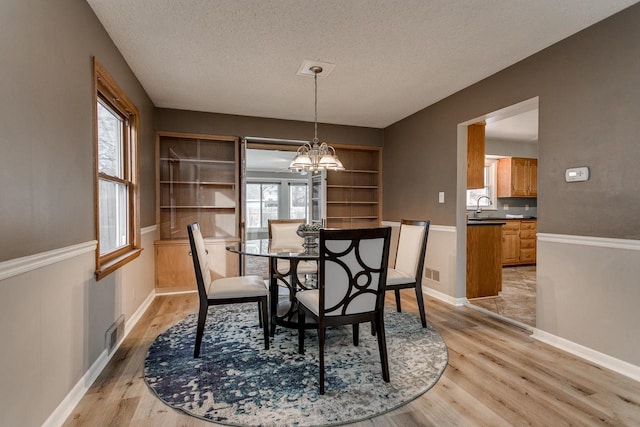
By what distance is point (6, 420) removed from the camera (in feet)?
4.05

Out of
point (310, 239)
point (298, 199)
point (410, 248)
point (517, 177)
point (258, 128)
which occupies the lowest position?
point (410, 248)

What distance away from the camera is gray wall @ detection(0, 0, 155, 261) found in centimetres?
128

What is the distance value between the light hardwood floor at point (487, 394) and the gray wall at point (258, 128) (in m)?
2.76

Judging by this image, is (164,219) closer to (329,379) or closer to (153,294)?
(153,294)

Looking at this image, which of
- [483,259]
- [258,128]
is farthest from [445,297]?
[258,128]

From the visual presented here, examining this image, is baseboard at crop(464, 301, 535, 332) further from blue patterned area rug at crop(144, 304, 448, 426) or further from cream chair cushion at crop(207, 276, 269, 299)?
cream chair cushion at crop(207, 276, 269, 299)

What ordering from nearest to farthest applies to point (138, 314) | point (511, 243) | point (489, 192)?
point (138, 314) → point (511, 243) → point (489, 192)

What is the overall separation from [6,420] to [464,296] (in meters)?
3.78

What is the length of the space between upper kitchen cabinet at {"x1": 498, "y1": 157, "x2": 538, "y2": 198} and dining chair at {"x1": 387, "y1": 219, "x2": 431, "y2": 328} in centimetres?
412

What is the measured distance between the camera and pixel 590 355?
2.32m

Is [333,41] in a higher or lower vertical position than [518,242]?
higher

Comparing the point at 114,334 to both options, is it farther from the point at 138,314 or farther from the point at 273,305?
the point at 273,305

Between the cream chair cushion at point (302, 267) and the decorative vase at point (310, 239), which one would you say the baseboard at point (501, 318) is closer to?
the cream chair cushion at point (302, 267)

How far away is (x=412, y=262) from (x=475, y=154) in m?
1.76
